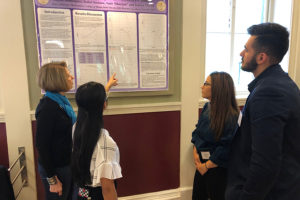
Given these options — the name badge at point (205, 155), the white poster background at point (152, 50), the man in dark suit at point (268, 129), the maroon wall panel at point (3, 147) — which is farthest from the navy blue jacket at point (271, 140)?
the maroon wall panel at point (3, 147)

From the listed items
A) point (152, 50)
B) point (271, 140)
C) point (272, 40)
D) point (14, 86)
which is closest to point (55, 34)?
point (14, 86)

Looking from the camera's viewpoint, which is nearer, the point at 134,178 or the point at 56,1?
the point at 56,1

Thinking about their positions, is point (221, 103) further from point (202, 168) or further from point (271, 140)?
point (271, 140)

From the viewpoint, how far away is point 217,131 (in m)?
1.50

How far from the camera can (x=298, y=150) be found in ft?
3.01

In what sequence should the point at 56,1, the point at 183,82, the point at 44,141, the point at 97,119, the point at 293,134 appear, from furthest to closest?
the point at 183,82, the point at 56,1, the point at 44,141, the point at 97,119, the point at 293,134

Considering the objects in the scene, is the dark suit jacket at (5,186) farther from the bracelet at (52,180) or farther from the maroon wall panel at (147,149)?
the maroon wall panel at (147,149)

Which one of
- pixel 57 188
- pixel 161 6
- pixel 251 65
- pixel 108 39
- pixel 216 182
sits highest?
pixel 161 6

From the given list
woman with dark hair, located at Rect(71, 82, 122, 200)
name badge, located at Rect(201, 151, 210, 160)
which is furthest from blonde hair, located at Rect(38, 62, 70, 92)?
name badge, located at Rect(201, 151, 210, 160)

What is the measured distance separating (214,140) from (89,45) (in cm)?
126

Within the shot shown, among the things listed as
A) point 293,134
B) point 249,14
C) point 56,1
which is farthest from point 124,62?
point 249,14

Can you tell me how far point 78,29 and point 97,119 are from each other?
957 mm

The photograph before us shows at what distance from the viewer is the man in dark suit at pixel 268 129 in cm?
84

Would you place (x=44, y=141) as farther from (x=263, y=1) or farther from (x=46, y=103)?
(x=263, y=1)
